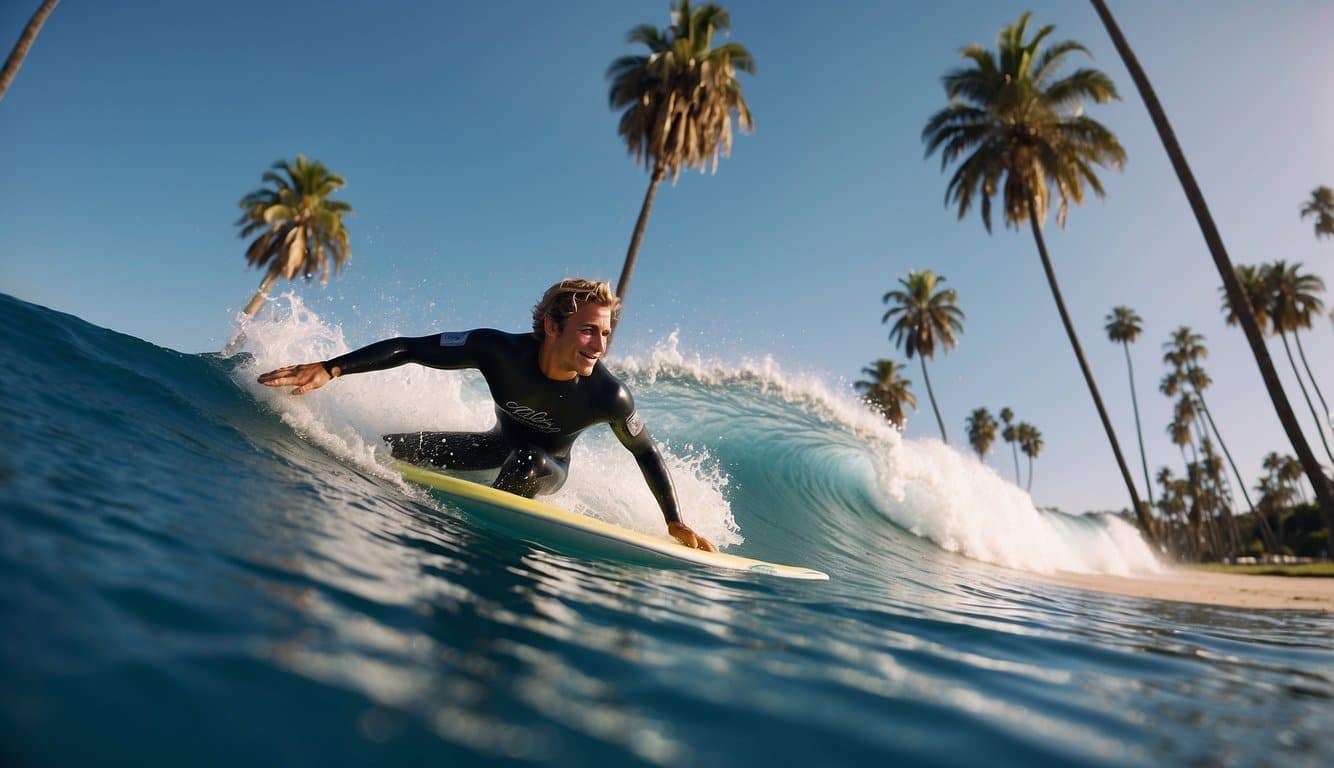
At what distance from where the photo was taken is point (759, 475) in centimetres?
988

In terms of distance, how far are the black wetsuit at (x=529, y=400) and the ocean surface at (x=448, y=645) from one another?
2.63 ft

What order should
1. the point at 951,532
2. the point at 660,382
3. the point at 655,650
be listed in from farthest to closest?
the point at 660,382 < the point at 951,532 < the point at 655,650

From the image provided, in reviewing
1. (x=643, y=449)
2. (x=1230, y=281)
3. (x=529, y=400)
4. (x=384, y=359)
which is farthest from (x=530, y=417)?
(x=1230, y=281)

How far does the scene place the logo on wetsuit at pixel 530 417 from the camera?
4.27m

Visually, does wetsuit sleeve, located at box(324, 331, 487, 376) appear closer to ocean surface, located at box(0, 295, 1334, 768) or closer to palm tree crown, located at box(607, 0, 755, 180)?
ocean surface, located at box(0, 295, 1334, 768)

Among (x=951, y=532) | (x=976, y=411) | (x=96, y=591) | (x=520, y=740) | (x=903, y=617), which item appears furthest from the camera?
(x=976, y=411)

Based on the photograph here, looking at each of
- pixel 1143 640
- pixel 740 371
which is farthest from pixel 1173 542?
pixel 1143 640

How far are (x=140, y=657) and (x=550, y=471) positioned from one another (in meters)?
3.75

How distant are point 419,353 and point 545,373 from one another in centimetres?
79

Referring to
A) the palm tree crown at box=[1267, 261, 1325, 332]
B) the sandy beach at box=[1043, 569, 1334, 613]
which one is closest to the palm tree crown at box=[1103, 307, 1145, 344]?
the palm tree crown at box=[1267, 261, 1325, 332]

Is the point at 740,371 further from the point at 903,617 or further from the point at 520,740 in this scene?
the point at 520,740

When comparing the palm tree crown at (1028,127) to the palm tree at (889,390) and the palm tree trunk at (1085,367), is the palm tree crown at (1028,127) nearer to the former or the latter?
the palm tree trunk at (1085,367)

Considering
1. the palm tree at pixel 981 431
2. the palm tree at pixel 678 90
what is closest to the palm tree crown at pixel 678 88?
the palm tree at pixel 678 90

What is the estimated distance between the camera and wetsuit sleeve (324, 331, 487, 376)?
388cm
